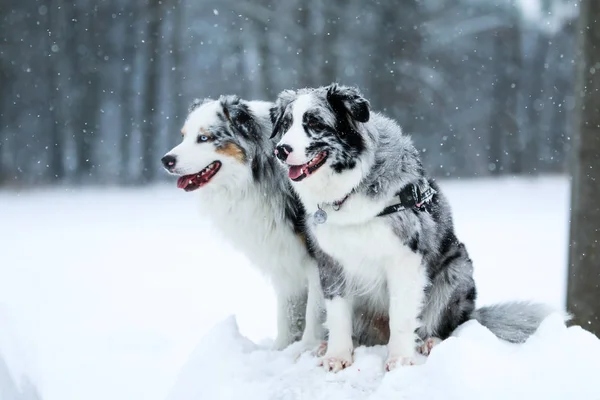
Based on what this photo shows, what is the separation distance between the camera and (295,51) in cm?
1838

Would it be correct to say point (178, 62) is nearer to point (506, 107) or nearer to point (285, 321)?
point (506, 107)

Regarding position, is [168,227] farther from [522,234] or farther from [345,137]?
[345,137]

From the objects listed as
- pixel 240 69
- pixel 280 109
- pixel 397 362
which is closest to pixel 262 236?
pixel 280 109

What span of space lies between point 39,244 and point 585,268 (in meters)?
8.89

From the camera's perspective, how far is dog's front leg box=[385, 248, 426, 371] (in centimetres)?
325

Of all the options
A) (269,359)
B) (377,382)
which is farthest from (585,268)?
(269,359)

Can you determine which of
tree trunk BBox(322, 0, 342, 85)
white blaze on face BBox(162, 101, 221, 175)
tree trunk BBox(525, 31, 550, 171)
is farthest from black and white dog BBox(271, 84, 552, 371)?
tree trunk BBox(525, 31, 550, 171)

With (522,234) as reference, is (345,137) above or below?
above

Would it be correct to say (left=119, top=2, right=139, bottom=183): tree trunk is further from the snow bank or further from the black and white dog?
the black and white dog

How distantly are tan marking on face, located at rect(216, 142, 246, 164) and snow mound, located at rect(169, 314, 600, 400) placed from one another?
3.69 feet

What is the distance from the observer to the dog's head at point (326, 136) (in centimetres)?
315

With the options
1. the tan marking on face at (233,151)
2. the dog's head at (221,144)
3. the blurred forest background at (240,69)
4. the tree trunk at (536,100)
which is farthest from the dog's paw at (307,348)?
the tree trunk at (536,100)

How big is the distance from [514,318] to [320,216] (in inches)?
52.3

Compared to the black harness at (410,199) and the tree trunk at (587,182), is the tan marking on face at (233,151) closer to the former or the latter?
the black harness at (410,199)
